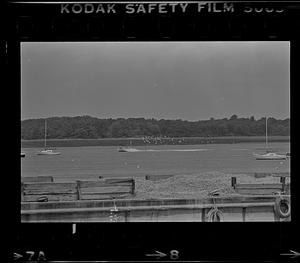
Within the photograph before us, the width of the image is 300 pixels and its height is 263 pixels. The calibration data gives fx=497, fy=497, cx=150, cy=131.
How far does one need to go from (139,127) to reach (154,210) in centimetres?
57

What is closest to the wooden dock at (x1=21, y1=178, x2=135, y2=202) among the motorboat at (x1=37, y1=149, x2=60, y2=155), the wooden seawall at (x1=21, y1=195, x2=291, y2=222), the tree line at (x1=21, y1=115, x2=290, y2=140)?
the wooden seawall at (x1=21, y1=195, x2=291, y2=222)

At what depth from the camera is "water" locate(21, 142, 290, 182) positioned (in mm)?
3355

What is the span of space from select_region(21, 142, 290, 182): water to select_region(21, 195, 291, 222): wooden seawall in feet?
0.64

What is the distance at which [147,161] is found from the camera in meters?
3.38

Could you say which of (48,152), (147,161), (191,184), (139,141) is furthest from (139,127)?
(48,152)

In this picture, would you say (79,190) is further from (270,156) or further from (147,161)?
(270,156)

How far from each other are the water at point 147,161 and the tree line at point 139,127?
9cm

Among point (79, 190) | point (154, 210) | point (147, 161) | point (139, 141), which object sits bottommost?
point (154, 210)

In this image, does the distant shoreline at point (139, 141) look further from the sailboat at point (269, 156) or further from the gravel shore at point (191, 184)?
the gravel shore at point (191, 184)

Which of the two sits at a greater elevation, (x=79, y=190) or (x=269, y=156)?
(x=269, y=156)

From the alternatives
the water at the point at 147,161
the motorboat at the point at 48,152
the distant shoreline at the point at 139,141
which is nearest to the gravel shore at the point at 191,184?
the water at the point at 147,161
